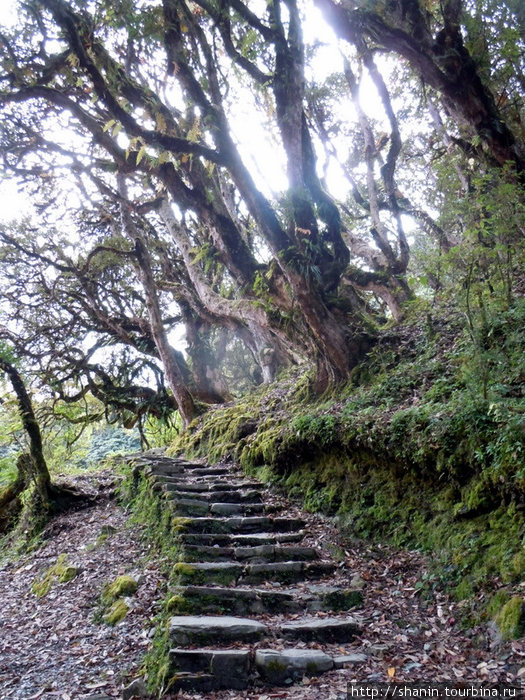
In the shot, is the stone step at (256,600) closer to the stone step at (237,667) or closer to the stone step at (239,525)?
the stone step at (237,667)

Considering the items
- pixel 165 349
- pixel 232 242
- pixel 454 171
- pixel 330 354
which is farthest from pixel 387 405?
pixel 165 349

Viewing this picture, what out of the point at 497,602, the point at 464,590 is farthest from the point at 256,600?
the point at 497,602

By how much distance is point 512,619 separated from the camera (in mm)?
3178

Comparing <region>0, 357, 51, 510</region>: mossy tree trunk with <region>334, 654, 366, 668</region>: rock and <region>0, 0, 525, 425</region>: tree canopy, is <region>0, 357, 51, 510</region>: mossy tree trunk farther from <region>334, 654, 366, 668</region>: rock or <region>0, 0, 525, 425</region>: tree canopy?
<region>334, 654, 366, 668</region>: rock

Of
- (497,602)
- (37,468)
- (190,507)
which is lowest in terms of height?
(497,602)

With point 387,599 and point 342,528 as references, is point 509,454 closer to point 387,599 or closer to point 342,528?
point 387,599

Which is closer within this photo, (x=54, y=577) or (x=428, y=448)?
(x=428, y=448)

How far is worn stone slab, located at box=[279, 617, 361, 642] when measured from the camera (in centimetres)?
378

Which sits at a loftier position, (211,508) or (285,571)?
(211,508)

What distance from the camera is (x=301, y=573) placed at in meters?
4.95

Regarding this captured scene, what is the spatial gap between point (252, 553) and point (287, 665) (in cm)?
190

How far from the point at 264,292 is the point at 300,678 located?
654 cm

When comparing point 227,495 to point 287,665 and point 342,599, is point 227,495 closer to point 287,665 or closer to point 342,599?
point 342,599

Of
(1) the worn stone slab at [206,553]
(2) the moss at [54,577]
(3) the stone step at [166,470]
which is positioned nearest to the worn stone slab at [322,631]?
(1) the worn stone slab at [206,553]
